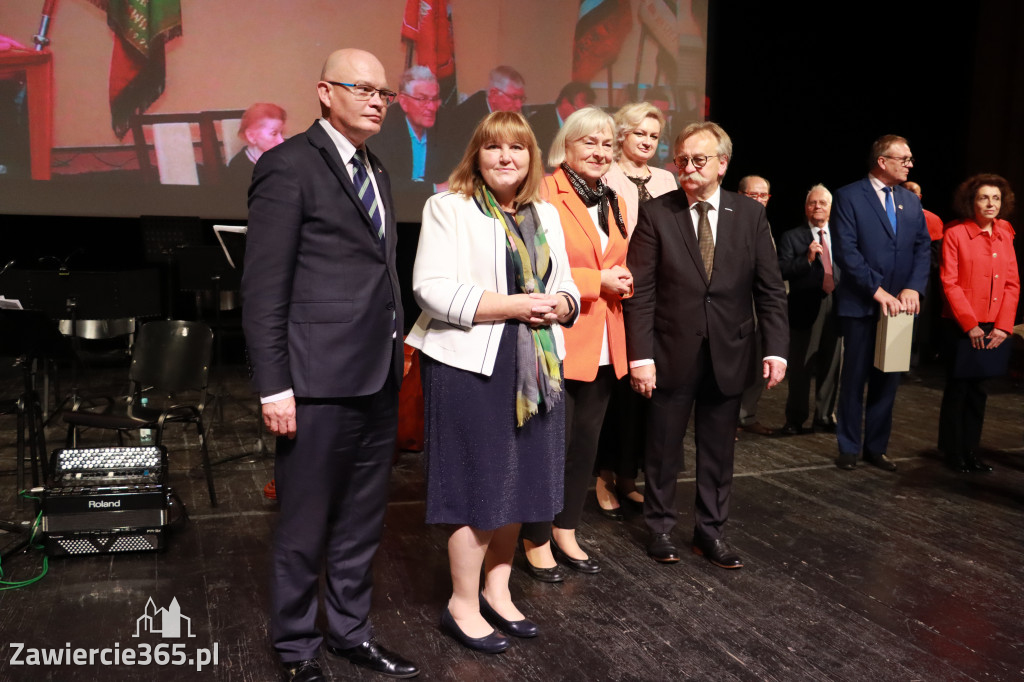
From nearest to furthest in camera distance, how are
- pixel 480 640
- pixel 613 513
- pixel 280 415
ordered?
pixel 280 415, pixel 480 640, pixel 613 513

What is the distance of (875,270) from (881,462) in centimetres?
103

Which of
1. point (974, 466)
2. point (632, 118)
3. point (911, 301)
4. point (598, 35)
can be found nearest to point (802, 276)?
point (911, 301)

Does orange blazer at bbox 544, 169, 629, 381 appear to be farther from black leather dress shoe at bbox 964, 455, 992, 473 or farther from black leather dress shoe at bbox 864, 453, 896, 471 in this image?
black leather dress shoe at bbox 964, 455, 992, 473

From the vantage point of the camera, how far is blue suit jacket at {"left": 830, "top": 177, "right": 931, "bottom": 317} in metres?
4.44

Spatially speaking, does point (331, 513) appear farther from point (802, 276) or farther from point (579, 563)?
point (802, 276)

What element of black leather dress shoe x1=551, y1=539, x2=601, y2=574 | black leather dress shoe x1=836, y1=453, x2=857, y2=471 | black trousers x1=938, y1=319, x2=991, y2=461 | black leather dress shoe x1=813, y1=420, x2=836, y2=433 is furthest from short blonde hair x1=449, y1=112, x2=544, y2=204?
black leather dress shoe x1=813, y1=420, x2=836, y2=433

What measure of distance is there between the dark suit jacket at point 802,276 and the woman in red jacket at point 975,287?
800mm

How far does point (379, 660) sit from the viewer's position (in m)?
2.32

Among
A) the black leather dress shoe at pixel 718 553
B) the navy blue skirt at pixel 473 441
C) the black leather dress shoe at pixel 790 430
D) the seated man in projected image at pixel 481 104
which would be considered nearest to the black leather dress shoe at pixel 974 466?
the black leather dress shoe at pixel 790 430

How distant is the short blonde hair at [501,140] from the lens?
2311mm

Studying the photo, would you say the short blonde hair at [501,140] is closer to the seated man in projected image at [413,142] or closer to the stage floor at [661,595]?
the stage floor at [661,595]

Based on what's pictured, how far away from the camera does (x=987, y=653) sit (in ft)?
8.23

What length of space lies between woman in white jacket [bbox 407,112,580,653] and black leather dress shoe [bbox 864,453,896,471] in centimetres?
279

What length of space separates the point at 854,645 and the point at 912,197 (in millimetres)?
2816
